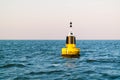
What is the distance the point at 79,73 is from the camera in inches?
865

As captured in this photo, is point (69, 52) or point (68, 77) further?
point (69, 52)

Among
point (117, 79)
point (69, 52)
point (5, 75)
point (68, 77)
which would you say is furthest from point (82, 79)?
point (69, 52)

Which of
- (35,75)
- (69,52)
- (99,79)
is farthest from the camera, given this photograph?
(69,52)

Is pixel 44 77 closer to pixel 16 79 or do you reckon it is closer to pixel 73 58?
pixel 16 79

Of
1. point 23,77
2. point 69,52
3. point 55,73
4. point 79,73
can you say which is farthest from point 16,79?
point 69,52

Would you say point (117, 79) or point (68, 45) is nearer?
point (117, 79)

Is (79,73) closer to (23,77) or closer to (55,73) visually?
(55,73)

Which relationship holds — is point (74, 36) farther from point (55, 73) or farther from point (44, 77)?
point (44, 77)

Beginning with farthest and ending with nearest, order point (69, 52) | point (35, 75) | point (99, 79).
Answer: point (69, 52) < point (35, 75) < point (99, 79)

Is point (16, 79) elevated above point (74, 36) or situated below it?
below

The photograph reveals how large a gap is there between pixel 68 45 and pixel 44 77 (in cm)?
1084

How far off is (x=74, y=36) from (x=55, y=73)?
9.79m

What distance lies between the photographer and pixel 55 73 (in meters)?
22.1

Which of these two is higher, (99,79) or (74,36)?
(74,36)
